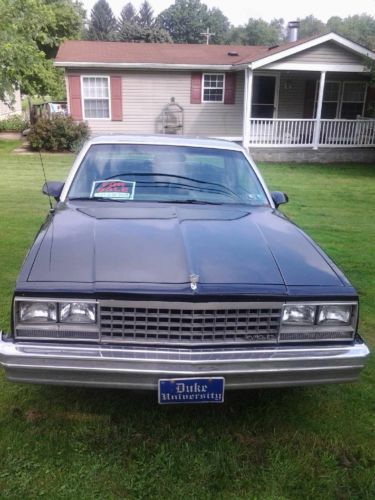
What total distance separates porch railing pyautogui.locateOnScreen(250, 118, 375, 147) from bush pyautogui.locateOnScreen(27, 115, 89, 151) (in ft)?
19.2

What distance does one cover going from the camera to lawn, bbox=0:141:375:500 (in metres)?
2.51

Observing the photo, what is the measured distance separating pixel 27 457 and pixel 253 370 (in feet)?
4.40

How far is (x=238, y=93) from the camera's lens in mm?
17609

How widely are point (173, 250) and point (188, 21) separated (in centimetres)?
8584

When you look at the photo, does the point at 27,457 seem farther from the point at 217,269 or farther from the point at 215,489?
the point at 217,269

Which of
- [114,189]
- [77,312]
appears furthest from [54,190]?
[77,312]

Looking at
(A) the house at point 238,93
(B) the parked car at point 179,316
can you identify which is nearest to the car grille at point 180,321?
(B) the parked car at point 179,316

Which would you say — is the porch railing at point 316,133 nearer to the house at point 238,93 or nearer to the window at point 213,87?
the house at point 238,93

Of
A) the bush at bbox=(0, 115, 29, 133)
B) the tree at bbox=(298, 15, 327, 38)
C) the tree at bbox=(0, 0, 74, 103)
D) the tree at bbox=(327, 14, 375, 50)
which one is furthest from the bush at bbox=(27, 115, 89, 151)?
the tree at bbox=(298, 15, 327, 38)

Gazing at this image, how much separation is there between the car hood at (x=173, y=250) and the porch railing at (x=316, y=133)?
43.3ft

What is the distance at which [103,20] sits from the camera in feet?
265

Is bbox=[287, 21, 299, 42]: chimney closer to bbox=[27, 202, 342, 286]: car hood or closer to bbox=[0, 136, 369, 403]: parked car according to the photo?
bbox=[27, 202, 342, 286]: car hood

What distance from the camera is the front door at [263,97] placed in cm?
1767

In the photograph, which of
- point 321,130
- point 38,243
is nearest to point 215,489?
point 38,243
